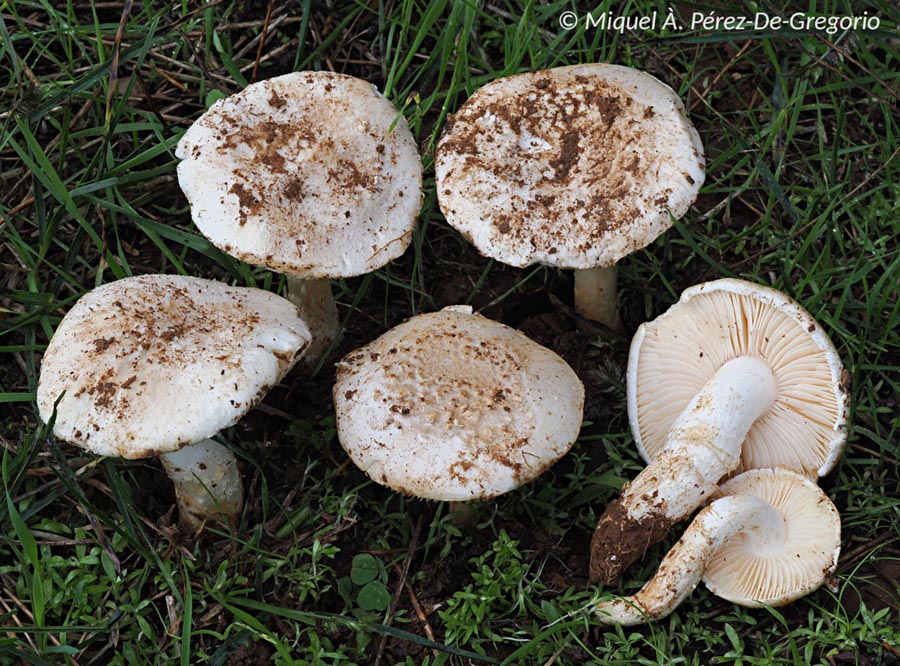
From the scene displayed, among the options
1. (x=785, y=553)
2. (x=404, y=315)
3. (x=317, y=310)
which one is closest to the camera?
(x=785, y=553)

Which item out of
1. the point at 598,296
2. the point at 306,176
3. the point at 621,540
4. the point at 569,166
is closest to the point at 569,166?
the point at 569,166

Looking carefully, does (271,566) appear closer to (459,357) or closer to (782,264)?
(459,357)

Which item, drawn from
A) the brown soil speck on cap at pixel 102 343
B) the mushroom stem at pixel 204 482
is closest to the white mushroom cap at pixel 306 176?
the brown soil speck on cap at pixel 102 343

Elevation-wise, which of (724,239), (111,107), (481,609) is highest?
(111,107)

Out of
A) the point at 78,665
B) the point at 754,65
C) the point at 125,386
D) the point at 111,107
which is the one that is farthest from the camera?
the point at 754,65

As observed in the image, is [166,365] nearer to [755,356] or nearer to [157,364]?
[157,364]

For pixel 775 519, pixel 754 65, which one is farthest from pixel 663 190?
pixel 754 65

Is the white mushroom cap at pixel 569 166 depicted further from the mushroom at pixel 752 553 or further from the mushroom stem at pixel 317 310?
the mushroom at pixel 752 553
